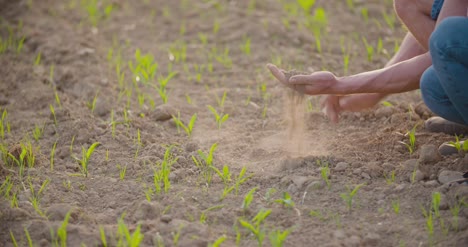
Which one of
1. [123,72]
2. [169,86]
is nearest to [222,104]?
[169,86]

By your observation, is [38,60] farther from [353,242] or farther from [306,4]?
[353,242]

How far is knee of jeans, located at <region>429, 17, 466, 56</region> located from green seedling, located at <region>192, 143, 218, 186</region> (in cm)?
111

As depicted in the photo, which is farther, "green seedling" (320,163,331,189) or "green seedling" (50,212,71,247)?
"green seedling" (320,163,331,189)

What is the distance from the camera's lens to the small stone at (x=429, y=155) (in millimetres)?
3012

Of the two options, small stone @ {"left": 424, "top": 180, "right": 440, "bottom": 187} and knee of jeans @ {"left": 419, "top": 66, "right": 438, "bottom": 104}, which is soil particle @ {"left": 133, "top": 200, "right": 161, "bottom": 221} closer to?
small stone @ {"left": 424, "top": 180, "right": 440, "bottom": 187}

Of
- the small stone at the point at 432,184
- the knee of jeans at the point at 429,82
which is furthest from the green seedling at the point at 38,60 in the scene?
the small stone at the point at 432,184

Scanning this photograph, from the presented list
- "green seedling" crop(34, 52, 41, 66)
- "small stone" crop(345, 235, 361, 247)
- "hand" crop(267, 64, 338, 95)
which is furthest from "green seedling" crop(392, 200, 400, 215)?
"green seedling" crop(34, 52, 41, 66)

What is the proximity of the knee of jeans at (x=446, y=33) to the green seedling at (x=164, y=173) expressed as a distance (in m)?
1.26

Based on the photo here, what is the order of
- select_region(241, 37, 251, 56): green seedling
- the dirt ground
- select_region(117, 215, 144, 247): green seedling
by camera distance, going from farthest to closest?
select_region(241, 37, 251, 56): green seedling
the dirt ground
select_region(117, 215, 144, 247): green seedling

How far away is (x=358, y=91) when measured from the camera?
9.75ft

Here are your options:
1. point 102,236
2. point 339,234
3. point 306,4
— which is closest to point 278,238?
point 339,234

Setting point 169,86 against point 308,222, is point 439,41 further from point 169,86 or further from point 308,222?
point 169,86

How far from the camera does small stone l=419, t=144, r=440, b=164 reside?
3012 millimetres

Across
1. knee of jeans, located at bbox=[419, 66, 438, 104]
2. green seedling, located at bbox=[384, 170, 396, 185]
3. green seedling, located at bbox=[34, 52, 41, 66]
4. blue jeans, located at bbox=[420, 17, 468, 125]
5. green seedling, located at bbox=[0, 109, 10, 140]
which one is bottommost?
green seedling, located at bbox=[384, 170, 396, 185]
